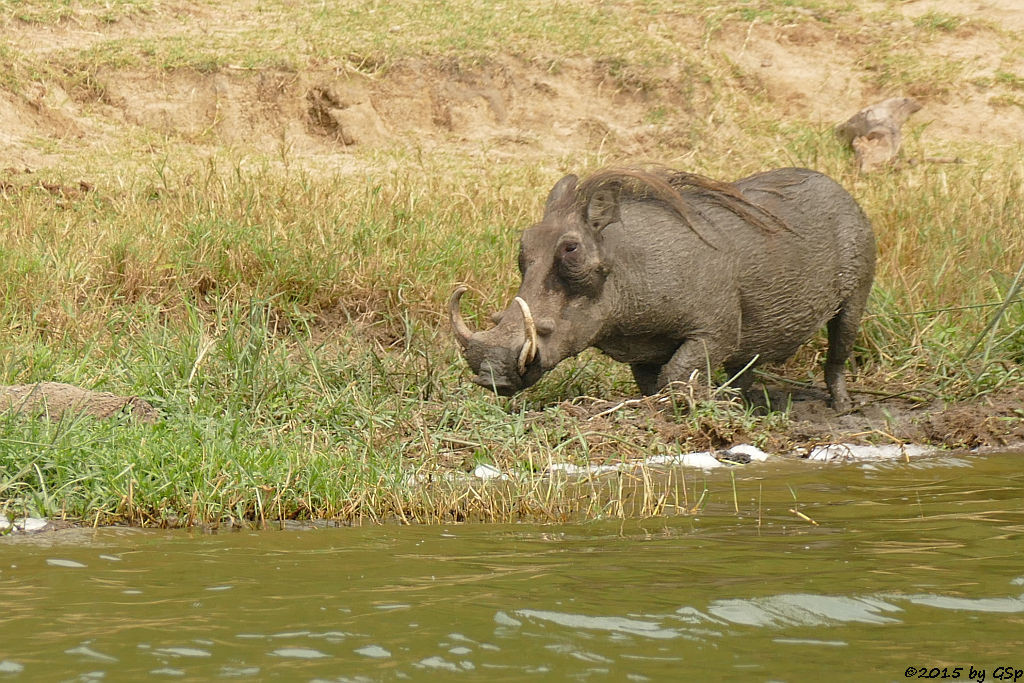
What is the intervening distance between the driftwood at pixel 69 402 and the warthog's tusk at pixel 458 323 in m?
1.33

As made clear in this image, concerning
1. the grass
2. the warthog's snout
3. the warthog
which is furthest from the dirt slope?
the warthog's snout

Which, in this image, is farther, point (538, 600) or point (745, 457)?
point (745, 457)

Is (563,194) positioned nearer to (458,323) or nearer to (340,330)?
(458,323)

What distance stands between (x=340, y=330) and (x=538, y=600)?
423 centimetres

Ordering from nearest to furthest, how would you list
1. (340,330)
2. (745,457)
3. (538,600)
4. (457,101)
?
(538,600), (745,457), (340,330), (457,101)

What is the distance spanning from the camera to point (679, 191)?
21.3ft

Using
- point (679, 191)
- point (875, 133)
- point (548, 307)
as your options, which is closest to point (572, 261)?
point (548, 307)

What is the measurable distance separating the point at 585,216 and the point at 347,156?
577cm

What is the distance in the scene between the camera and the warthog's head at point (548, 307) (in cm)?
587

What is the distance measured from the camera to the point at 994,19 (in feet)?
49.0

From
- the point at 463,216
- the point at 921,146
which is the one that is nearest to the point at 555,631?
the point at 463,216

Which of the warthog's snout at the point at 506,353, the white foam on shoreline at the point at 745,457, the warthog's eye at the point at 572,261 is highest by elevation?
the warthog's eye at the point at 572,261

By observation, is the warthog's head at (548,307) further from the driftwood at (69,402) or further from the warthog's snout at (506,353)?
the driftwood at (69,402)

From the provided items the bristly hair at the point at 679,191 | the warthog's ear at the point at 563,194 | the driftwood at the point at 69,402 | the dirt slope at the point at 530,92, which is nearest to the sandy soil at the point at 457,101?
the dirt slope at the point at 530,92
